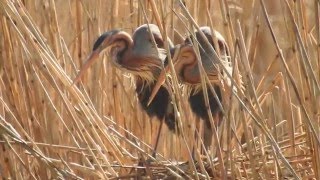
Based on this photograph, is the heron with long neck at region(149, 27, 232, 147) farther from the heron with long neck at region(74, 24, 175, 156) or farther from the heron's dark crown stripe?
the heron's dark crown stripe

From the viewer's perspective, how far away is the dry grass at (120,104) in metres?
1.93

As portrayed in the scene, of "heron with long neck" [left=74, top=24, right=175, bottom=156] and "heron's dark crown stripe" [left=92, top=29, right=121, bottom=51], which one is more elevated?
"heron's dark crown stripe" [left=92, top=29, right=121, bottom=51]

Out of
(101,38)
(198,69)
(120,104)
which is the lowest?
(120,104)

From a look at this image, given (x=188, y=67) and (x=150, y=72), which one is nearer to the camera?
(x=188, y=67)

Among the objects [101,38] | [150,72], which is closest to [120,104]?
[150,72]

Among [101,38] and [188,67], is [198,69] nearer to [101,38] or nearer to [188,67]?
[188,67]

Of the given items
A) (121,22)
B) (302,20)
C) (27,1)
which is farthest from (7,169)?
(302,20)

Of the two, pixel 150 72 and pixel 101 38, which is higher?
pixel 101 38

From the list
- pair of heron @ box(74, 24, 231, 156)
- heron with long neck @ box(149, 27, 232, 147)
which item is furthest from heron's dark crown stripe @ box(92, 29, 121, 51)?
heron with long neck @ box(149, 27, 232, 147)

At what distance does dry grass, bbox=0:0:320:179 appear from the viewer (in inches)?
75.8

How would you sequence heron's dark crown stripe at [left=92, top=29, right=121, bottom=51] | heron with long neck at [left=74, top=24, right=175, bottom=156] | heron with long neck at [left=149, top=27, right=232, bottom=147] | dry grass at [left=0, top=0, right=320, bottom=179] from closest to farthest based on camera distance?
dry grass at [left=0, top=0, right=320, bottom=179] < heron with long neck at [left=149, top=27, right=232, bottom=147] < heron's dark crown stripe at [left=92, top=29, right=121, bottom=51] < heron with long neck at [left=74, top=24, right=175, bottom=156]

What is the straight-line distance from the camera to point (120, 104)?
9.05ft

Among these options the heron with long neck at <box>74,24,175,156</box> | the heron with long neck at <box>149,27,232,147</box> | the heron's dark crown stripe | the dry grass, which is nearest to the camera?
the dry grass

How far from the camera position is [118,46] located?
8.97ft
